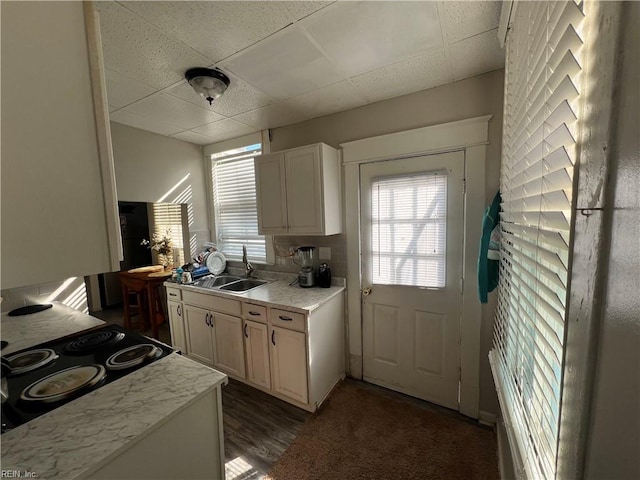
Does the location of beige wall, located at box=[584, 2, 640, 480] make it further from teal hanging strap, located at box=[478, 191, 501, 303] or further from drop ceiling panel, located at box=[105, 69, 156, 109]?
drop ceiling panel, located at box=[105, 69, 156, 109]

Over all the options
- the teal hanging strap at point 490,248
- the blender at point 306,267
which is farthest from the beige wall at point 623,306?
the blender at point 306,267

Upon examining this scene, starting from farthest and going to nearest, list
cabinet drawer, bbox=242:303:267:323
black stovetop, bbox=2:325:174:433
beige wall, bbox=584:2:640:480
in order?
cabinet drawer, bbox=242:303:267:323 → black stovetop, bbox=2:325:174:433 → beige wall, bbox=584:2:640:480

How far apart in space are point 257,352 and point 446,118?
96.9 inches

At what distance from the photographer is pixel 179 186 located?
3020 millimetres

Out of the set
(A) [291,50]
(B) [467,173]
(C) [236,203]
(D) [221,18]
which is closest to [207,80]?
(D) [221,18]

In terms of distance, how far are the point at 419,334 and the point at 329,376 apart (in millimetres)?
868

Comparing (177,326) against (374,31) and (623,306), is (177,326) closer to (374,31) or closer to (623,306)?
(374,31)

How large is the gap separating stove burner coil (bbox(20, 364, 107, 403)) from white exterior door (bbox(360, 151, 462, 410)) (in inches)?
72.8

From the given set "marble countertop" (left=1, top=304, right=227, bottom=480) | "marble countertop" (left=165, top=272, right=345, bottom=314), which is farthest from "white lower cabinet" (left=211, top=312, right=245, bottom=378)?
"marble countertop" (left=1, top=304, right=227, bottom=480)

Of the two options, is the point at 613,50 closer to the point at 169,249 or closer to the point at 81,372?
the point at 81,372

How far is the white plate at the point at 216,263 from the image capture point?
298 cm

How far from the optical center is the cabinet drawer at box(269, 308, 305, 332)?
1.91 meters

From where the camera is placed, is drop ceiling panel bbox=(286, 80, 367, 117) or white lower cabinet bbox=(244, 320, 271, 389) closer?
drop ceiling panel bbox=(286, 80, 367, 117)

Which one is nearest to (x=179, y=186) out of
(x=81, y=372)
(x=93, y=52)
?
(x=81, y=372)
